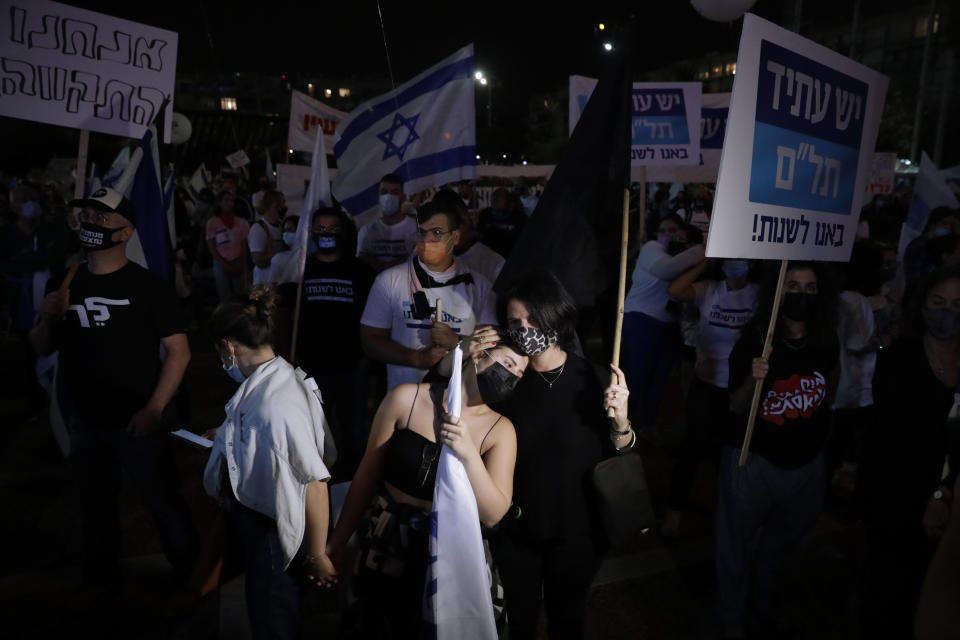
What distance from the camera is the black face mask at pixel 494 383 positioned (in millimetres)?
2258

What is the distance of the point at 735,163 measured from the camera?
8.79 feet

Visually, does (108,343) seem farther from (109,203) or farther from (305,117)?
(305,117)

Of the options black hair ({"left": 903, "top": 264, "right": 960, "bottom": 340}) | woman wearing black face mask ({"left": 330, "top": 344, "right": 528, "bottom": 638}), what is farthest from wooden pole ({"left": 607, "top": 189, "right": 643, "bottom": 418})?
black hair ({"left": 903, "top": 264, "right": 960, "bottom": 340})

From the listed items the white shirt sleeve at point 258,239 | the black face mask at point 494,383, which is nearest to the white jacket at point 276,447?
the black face mask at point 494,383

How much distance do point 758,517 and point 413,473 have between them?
1.85 meters

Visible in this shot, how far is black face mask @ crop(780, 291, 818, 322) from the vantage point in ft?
10.2

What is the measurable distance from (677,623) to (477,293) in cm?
217

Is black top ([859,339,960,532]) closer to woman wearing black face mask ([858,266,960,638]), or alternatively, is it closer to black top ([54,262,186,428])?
woman wearing black face mask ([858,266,960,638])

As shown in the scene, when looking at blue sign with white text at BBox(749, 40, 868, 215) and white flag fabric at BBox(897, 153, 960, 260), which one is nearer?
blue sign with white text at BBox(749, 40, 868, 215)

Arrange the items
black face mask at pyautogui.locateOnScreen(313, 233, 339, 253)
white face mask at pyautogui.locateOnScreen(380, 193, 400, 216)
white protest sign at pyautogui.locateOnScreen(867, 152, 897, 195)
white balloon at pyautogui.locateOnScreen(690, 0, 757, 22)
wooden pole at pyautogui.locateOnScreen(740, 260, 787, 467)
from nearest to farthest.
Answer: wooden pole at pyautogui.locateOnScreen(740, 260, 787, 467) → black face mask at pyautogui.locateOnScreen(313, 233, 339, 253) → white face mask at pyautogui.locateOnScreen(380, 193, 400, 216) → white balloon at pyautogui.locateOnScreen(690, 0, 757, 22) → white protest sign at pyautogui.locateOnScreen(867, 152, 897, 195)

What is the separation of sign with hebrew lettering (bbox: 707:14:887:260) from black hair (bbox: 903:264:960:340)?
0.41 m

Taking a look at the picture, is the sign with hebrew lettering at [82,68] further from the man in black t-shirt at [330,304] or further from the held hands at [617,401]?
the held hands at [617,401]

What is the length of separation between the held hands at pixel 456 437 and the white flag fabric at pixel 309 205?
2.24 m

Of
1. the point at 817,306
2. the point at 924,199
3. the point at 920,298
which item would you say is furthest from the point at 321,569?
the point at 924,199
